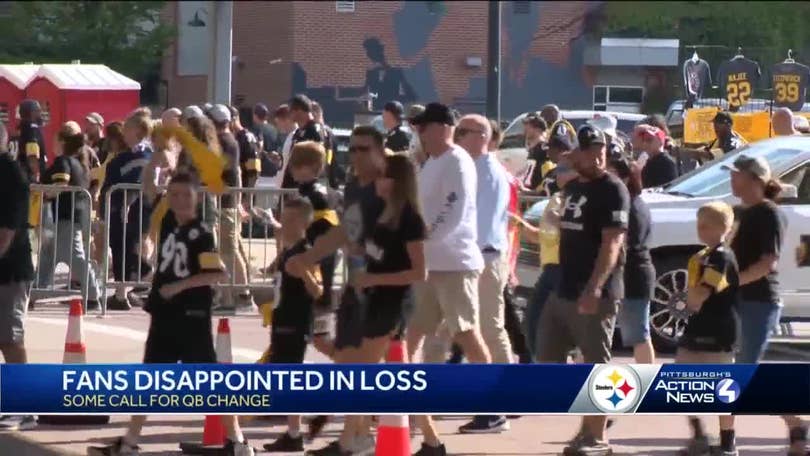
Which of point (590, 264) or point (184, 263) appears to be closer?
point (184, 263)

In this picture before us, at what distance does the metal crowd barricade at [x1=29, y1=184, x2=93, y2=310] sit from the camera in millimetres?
15453

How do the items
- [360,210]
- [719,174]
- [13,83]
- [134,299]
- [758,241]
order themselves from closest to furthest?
[360,210] < [758,241] < [13,83] < [719,174] < [134,299]

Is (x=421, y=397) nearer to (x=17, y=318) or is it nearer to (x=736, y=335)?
(x=736, y=335)

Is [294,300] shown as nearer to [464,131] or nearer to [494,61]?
[464,131]

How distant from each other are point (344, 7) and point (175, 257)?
1932 mm

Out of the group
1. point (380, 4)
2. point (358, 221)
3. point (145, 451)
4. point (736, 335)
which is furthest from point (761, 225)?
point (145, 451)

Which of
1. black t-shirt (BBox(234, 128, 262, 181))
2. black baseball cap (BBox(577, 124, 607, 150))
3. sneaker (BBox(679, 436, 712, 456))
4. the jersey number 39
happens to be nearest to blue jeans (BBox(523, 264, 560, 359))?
black baseball cap (BBox(577, 124, 607, 150))

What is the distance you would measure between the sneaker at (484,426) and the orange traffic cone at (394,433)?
176 centimetres

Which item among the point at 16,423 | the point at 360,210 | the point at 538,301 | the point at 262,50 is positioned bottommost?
the point at 16,423

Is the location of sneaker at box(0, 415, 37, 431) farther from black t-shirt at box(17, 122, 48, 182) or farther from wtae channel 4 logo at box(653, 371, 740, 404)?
black t-shirt at box(17, 122, 48, 182)

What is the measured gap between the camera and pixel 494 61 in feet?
27.2

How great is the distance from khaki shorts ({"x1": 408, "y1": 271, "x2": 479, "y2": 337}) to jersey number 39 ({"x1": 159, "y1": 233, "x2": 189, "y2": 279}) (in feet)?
4.27

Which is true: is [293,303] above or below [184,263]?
below

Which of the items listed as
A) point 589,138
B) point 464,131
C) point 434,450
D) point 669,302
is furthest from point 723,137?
point 434,450
